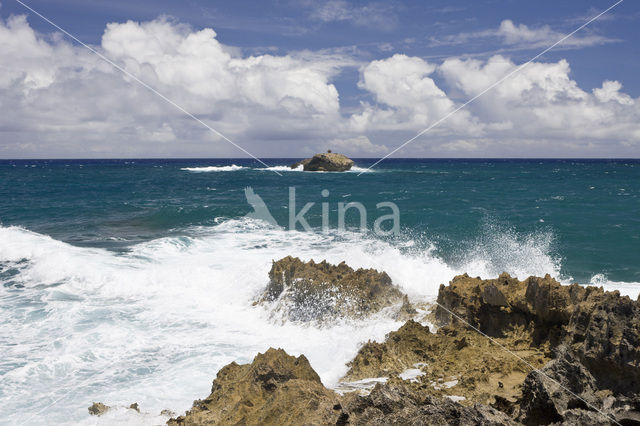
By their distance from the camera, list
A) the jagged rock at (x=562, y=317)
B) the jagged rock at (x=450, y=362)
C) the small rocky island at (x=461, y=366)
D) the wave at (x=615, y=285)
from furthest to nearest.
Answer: the wave at (x=615, y=285), the jagged rock at (x=450, y=362), the jagged rock at (x=562, y=317), the small rocky island at (x=461, y=366)

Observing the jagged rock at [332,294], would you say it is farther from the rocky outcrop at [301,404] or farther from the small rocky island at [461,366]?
the rocky outcrop at [301,404]

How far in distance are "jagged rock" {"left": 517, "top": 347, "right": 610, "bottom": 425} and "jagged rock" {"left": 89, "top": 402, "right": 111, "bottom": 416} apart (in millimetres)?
5739

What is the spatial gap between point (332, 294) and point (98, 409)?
5596 mm

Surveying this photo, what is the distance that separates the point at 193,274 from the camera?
14617 mm

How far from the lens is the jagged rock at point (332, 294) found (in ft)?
34.6

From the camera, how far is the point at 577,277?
15336mm

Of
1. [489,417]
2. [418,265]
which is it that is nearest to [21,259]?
[418,265]

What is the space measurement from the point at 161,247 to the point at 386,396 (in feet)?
53.8

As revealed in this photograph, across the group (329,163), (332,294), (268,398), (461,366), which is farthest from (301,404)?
(329,163)

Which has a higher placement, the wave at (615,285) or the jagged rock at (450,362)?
the jagged rock at (450,362)

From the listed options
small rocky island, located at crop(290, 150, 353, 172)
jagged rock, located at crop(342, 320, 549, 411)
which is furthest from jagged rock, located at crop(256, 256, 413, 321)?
small rocky island, located at crop(290, 150, 353, 172)

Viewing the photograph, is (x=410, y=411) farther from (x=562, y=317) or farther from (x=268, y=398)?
(x=562, y=317)

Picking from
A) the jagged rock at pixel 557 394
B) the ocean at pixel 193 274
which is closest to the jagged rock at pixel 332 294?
the ocean at pixel 193 274

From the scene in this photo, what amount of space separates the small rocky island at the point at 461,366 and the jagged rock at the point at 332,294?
3 centimetres
